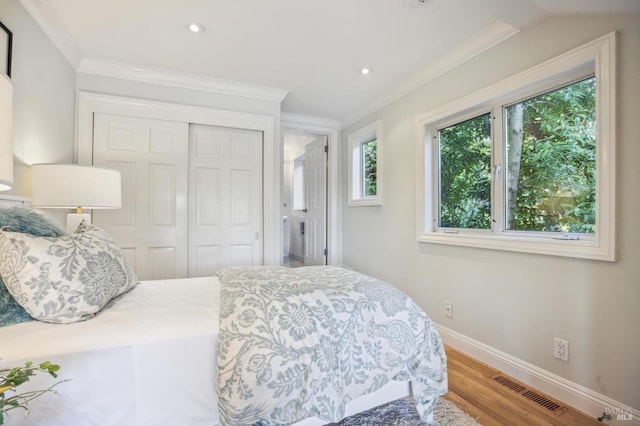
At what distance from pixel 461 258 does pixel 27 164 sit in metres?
3.11

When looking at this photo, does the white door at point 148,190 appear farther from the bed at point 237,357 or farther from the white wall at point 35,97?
the bed at point 237,357

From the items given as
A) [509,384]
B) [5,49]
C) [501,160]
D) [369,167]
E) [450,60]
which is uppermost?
[450,60]

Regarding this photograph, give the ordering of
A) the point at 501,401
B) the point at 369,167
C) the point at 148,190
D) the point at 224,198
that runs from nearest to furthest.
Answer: the point at 501,401, the point at 148,190, the point at 224,198, the point at 369,167

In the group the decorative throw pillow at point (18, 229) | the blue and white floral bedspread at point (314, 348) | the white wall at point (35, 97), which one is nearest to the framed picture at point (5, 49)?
the white wall at point (35, 97)

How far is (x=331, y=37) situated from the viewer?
2.25 meters

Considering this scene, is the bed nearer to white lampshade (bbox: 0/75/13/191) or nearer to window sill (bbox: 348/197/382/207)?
white lampshade (bbox: 0/75/13/191)

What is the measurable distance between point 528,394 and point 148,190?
3.37 m

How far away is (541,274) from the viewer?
1.86 metres

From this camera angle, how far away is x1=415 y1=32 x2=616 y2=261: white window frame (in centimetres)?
154

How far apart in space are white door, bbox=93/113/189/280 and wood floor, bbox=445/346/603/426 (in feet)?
8.39

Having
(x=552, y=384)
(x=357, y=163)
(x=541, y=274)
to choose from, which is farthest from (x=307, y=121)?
(x=552, y=384)

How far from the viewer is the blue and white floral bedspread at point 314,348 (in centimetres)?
110

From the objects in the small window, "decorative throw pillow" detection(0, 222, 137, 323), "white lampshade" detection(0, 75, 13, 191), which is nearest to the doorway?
the small window

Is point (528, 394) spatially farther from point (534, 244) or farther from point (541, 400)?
point (534, 244)
